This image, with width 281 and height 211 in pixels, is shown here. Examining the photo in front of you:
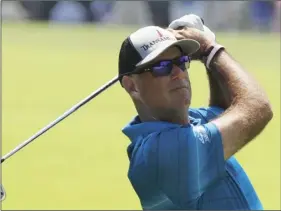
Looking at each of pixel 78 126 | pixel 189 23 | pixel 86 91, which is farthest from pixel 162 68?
pixel 86 91

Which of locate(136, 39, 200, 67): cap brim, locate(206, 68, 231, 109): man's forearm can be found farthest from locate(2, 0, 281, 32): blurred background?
locate(136, 39, 200, 67): cap brim

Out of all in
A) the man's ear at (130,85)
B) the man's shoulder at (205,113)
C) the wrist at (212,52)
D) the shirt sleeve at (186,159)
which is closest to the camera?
the shirt sleeve at (186,159)

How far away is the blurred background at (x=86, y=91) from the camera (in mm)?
8406

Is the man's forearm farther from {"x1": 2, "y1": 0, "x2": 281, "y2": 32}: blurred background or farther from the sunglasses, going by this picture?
{"x1": 2, "y1": 0, "x2": 281, "y2": 32}: blurred background

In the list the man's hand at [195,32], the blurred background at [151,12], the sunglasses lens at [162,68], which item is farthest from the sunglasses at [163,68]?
the blurred background at [151,12]

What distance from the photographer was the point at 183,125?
3.48 meters

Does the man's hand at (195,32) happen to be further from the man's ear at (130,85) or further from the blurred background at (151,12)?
the blurred background at (151,12)

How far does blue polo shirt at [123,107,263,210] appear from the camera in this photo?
3.33 m

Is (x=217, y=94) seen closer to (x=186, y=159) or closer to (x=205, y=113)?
(x=205, y=113)

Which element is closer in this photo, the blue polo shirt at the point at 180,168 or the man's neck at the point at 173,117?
the blue polo shirt at the point at 180,168

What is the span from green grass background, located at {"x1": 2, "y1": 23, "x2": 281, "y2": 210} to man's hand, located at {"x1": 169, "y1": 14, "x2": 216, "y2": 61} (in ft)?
13.6

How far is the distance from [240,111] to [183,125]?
23cm

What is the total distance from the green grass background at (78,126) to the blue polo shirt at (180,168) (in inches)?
167

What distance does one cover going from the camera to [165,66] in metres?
3.50
